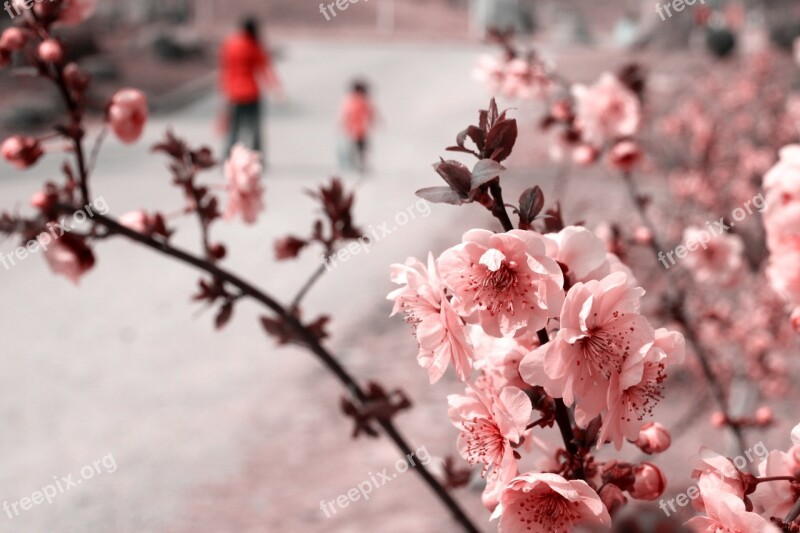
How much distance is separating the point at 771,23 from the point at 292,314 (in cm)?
1826

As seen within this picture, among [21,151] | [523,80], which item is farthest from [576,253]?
[523,80]

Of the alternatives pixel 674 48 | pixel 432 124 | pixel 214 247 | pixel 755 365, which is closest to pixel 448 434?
pixel 755 365

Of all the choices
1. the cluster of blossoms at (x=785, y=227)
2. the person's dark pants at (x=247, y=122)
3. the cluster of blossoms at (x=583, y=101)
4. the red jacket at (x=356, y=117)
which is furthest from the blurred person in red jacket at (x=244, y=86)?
the cluster of blossoms at (x=785, y=227)

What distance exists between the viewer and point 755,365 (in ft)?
12.3

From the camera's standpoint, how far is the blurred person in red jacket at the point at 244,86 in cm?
1112

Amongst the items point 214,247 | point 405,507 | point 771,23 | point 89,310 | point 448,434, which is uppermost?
point 771,23

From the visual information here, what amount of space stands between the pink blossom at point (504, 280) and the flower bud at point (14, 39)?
1047mm

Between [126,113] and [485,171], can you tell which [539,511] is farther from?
[126,113]

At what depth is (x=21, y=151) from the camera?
66.7 inches

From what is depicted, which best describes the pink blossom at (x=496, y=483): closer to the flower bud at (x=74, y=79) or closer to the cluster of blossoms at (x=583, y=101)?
the flower bud at (x=74, y=79)

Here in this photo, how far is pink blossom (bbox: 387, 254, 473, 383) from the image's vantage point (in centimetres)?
100

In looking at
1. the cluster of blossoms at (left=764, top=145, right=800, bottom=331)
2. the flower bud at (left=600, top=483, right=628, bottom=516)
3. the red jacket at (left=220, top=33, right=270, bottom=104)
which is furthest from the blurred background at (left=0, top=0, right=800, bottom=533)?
the red jacket at (left=220, top=33, right=270, bottom=104)

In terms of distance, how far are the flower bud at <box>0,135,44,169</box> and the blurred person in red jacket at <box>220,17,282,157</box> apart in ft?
30.8

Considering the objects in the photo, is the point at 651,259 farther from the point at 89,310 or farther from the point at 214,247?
the point at 214,247
